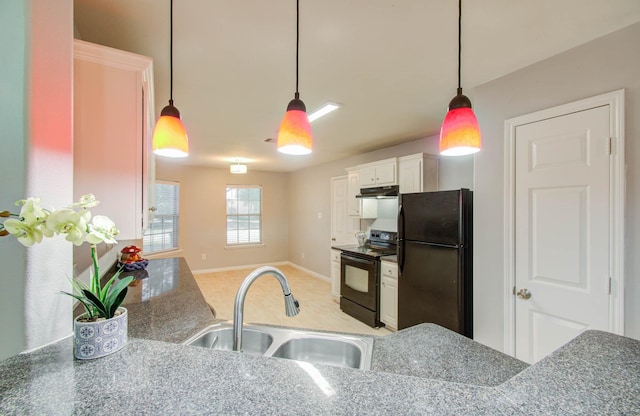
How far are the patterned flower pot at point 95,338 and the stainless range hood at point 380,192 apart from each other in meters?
3.35

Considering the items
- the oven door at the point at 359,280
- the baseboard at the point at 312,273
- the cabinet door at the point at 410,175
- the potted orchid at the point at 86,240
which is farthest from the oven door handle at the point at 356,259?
the potted orchid at the point at 86,240

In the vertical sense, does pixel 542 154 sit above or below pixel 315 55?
below

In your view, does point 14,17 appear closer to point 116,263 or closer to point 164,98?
point 164,98

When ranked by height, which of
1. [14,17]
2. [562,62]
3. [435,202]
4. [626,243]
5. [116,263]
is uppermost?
[562,62]

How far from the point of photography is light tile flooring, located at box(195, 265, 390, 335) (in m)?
3.55

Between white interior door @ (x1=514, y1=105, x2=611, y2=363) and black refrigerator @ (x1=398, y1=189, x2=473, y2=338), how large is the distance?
1.85 feet

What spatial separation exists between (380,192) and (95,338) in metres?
3.48

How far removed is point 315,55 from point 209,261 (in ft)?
18.6

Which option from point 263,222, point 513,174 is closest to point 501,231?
point 513,174

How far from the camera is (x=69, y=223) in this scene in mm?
679

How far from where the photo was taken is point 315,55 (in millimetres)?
1735

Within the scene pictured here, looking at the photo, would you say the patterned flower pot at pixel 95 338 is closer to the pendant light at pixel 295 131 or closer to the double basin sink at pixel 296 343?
the double basin sink at pixel 296 343

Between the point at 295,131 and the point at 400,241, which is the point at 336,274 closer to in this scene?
the point at 400,241

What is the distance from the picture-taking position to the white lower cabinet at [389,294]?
3211mm
